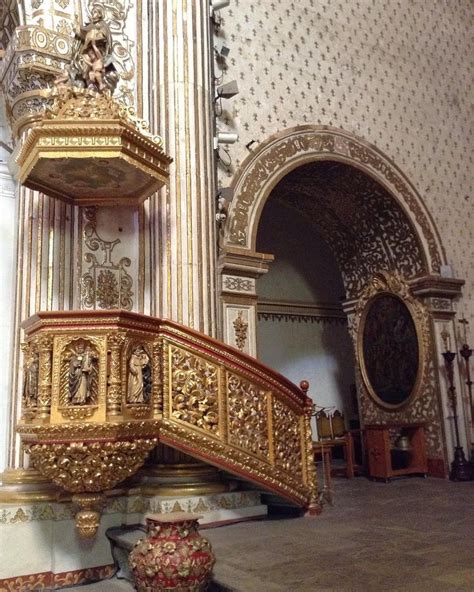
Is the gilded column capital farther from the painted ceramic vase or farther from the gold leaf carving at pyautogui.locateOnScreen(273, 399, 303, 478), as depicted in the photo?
the painted ceramic vase

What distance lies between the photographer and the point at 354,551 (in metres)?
3.62

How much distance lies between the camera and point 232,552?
3.73 metres

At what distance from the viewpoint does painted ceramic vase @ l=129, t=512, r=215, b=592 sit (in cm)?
318

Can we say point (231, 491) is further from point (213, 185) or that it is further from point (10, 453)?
point (213, 185)

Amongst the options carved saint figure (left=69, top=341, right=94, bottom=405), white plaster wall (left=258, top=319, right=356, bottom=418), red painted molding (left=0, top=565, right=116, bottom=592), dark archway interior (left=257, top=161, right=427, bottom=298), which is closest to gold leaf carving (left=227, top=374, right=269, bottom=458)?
carved saint figure (left=69, top=341, right=94, bottom=405)

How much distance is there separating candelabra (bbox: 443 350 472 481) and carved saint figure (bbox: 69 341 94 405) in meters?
5.08

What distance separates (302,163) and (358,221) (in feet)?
5.81

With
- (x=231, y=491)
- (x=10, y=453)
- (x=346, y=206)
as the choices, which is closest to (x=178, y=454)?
(x=231, y=491)

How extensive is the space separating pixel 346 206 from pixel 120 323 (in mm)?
5131

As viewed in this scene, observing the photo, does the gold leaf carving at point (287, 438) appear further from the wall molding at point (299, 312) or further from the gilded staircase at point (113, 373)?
the wall molding at point (299, 312)

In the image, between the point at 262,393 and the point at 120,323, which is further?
the point at 262,393

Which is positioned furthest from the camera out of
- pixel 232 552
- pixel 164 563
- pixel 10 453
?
pixel 10 453

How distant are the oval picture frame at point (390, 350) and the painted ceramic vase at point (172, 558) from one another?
524 cm

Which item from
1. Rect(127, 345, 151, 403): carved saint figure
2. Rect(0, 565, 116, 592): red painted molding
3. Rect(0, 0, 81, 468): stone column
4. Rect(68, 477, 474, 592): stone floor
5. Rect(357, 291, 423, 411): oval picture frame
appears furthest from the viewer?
Rect(357, 291, 423, 411): oval picture frame
